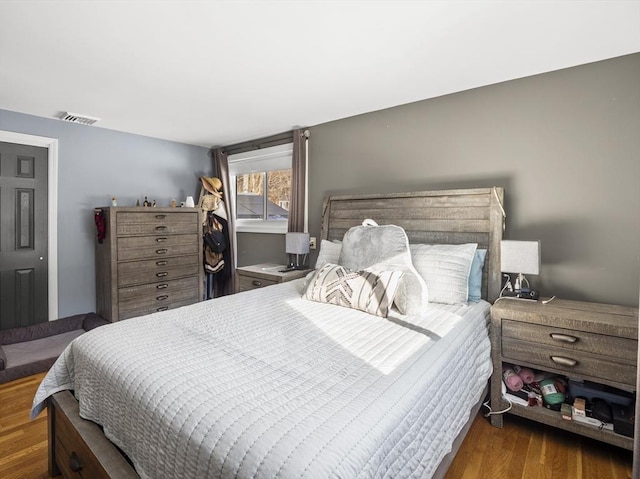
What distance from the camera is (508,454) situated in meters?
1.71

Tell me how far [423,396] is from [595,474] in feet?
4.14

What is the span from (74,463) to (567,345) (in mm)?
2353

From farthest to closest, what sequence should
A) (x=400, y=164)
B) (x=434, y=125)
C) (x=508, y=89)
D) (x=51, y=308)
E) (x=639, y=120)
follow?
1. (x=51, y=308)
2. (x=400, y=164)
3. (x=434, y=125)
4. (x=508, y=89)
5. (x=639, y=120)

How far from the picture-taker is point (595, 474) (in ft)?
5.16

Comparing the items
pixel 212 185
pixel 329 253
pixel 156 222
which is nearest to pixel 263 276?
pixel 329 253

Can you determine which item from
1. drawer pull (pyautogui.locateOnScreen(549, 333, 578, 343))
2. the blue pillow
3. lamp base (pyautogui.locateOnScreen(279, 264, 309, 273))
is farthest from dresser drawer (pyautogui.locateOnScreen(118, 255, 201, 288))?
drawer pull (pyautogui.locateOnScreen(549, 333, 578, 343))

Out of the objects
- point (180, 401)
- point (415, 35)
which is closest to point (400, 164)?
point (415, 35)

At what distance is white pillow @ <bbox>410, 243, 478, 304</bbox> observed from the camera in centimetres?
200

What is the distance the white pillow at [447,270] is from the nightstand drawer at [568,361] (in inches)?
14.5

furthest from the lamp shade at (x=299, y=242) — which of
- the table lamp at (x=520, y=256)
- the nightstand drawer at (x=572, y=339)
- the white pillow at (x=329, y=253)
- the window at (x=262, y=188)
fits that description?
the nightstand drawer at (x=572, y=339)

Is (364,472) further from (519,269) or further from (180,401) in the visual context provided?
(519,269)

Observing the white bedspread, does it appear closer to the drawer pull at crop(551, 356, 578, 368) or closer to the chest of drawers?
the drawer pull at crop(551, 356, 578, 368)

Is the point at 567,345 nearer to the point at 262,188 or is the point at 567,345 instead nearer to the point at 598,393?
the point at 598,393

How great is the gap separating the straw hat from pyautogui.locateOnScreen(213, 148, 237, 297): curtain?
88 millimetres
